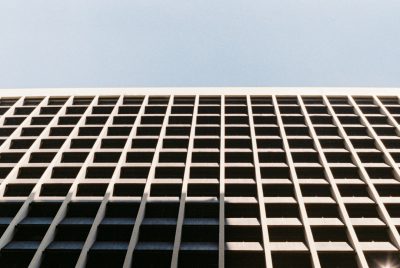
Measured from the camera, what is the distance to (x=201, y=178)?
1249 inches

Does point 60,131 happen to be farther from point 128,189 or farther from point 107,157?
point 128,189

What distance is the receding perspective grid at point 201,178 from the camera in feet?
80.4

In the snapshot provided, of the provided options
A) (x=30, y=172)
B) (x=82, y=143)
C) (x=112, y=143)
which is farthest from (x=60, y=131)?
(x=30, y=172)

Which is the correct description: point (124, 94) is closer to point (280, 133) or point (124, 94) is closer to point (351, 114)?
point (280, 133)

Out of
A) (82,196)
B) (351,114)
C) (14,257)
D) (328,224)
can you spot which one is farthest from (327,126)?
(14,257)

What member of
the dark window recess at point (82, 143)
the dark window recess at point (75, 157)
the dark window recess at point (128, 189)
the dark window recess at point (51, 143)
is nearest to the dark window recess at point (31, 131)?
the dark window recess at point (51, 143)

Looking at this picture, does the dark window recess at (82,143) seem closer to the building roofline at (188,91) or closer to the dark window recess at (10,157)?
the dark window recess at (10,157)

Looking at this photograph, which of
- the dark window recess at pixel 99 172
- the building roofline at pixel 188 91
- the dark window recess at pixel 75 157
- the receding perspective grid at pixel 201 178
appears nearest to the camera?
the receding perspective grid at pixel 201 178

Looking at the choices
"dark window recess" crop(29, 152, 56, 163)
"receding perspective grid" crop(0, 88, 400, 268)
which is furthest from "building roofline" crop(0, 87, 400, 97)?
"dark window recess" crop(29, 152, 56, 163)

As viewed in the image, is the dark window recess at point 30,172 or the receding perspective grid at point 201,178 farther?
the dark window recess at point 30,172

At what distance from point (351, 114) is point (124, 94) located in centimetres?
2476

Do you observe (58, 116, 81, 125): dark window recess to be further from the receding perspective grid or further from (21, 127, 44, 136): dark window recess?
(21, 127, 44, 136): dark window recess

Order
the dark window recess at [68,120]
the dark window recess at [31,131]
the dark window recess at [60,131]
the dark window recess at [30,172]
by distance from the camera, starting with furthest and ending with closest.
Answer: the dark window recess at [68,120] < the dark window recess at [31,131] < the dark window recess at [60,131] < the dark window recess at [30,172]

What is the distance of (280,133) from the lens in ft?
116
